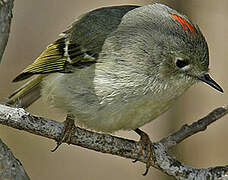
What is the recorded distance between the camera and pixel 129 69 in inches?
118

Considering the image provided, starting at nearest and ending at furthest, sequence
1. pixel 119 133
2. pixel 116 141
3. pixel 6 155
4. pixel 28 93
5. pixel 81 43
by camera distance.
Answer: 1. pixel 6 155
2. pixel 116 141
3. pixel 81 43
4. pixel 28 93
5. pixel 119 133

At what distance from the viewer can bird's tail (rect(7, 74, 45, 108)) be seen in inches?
145

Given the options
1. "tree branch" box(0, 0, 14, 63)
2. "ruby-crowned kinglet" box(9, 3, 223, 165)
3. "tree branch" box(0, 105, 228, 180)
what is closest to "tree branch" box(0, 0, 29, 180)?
"tree branch" box(0, 0, 14, 63)

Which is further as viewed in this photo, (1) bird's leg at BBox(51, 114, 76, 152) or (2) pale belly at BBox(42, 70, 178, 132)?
(2) pale belly at BBox(42, 70, 178, 132)

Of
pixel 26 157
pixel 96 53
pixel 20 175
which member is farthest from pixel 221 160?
pixel 20 175

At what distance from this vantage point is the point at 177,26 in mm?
3096

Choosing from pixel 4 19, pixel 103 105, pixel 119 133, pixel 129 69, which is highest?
pixel 4 19

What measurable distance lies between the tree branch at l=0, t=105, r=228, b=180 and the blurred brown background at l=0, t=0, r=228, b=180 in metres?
2.00

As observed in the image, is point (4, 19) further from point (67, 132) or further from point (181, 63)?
point (181, 63)

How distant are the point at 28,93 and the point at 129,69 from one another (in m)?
1.04

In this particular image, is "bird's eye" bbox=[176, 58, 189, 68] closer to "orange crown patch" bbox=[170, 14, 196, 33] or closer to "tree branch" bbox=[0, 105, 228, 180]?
"orange crown patch" bbox=[170, 14, 196, 33]

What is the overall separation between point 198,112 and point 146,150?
2151 millimetres

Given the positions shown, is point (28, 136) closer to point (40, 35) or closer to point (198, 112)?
point (40, 35)

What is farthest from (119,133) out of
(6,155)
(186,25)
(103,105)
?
Result: (6,155)
